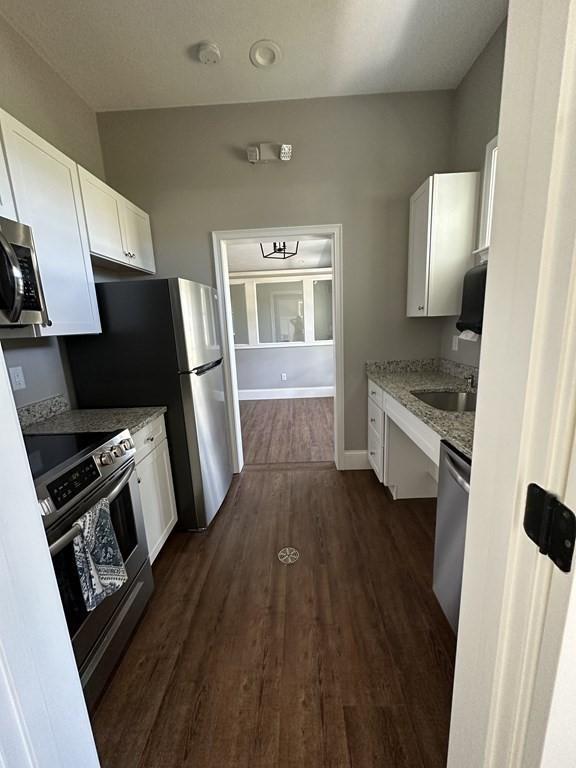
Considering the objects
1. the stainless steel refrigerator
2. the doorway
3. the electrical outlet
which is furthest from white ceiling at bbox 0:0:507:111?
the doorway

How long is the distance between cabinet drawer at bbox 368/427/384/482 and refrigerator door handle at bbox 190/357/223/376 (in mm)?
1423

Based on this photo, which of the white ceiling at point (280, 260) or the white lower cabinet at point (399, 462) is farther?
the white ceiling at point (280, 260)

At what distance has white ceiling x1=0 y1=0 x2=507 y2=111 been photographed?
1655 millimetres

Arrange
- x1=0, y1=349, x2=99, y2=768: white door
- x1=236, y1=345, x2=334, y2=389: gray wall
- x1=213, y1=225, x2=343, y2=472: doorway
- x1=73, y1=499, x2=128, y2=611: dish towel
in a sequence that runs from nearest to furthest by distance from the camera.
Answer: x1=0, y1=349, x2=99, y2=768: white door → x1=73, y1=499, x2=128, y2=611: dish towel → x1=213, y1=225, x2=343, y2=472: doorway → x1=236, y1=345, x2=334, y2=389: gray wall

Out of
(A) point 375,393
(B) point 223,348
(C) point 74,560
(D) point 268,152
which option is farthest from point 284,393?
(C) point 74,560

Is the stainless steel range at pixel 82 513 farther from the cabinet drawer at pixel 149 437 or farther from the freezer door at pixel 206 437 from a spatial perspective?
the freezer door at pixel 206 437

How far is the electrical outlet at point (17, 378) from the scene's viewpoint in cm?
162

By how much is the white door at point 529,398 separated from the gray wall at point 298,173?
224 cm

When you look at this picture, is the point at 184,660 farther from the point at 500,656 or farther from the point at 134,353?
the point at 134,353

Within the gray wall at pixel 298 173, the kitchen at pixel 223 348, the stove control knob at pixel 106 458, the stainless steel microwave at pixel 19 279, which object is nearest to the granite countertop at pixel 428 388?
the kitchen at pixel 223 348

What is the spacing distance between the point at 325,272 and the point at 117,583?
17.9 ft

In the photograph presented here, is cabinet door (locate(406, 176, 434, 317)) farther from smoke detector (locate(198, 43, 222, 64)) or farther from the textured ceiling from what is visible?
the textured ceiling

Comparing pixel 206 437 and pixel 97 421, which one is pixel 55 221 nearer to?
pixel 97 421

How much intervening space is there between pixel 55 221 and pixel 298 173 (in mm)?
1783
